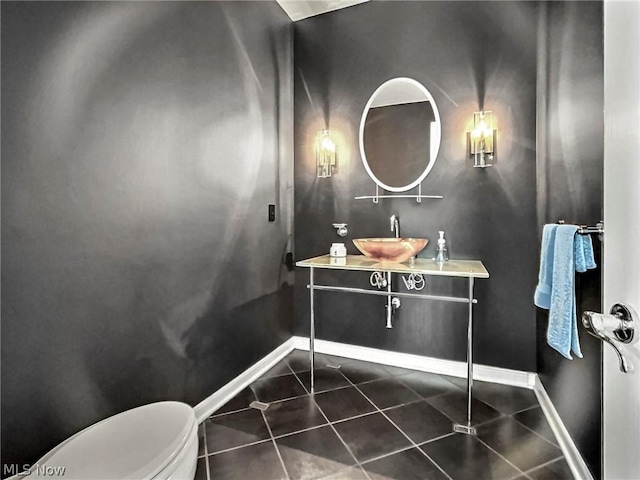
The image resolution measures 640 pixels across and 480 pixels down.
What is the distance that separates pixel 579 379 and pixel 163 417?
1661 millimetres

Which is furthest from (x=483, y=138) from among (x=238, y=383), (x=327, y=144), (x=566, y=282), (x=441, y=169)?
(x=238, y=383)

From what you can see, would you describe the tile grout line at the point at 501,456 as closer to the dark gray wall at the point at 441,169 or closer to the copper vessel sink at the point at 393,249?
the dark gray wall at the point at 441,169

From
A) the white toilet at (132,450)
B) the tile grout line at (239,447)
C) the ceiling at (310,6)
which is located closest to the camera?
the white toilet at (132,450)

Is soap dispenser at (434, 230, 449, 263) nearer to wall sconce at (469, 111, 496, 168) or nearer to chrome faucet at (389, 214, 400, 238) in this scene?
chrome faucet at (389, 214, 400, 238)

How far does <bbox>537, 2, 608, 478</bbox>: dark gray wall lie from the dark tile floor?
228 mm

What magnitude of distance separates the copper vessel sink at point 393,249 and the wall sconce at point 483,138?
0.68m

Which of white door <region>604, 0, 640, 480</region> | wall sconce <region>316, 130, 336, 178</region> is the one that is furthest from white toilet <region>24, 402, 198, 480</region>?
wall sconce <region>316, 130, 336, 178</region>

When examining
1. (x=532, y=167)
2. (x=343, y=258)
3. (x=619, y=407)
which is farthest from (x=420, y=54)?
(x=619, y=407)

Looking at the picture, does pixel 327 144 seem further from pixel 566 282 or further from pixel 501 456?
pixel 501 456

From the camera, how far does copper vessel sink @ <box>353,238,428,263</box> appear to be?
6.53 ft

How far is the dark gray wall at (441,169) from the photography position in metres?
2.12

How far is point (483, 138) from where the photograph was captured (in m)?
2.15

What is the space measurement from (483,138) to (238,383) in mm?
2212

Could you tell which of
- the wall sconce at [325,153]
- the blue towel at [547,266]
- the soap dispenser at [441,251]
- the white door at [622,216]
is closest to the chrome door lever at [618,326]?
the white door at [622,216]
